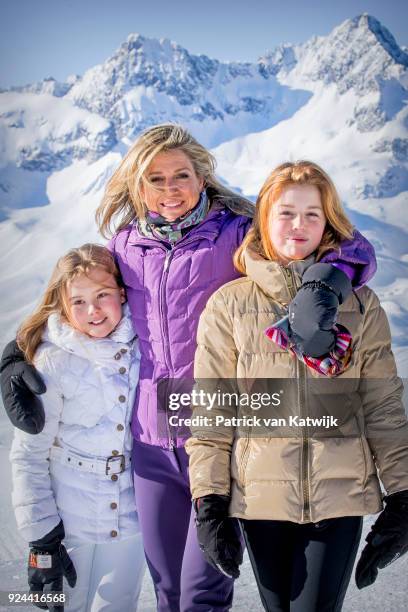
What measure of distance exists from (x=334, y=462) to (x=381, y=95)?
95.2 metres

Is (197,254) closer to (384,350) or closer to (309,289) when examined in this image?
(309,289)

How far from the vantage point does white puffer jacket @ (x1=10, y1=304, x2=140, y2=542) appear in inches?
63.3

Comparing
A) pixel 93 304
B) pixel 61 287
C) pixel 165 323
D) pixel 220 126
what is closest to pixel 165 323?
pixel 165 323

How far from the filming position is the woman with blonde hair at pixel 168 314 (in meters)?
1.51

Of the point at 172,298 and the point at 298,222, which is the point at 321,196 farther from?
the point at 172,298

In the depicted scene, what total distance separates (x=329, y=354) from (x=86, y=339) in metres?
0.80

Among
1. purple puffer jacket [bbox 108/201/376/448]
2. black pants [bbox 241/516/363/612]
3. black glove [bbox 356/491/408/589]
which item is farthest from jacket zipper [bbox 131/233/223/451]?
black glove [bbox 356/491/408/589]

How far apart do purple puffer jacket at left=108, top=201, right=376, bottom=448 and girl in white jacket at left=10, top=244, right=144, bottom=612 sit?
3.4 inches

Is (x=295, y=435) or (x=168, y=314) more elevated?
(x=168, y=314)

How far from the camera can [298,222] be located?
1.36m

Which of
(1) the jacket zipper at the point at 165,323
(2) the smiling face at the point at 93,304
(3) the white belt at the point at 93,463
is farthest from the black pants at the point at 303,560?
(2) the smiling face at the point at 93,304

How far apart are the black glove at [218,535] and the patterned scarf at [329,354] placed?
1.31ft

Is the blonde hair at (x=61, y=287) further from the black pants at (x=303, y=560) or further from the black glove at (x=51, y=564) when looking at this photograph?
the black pants at (x=303, y=560)

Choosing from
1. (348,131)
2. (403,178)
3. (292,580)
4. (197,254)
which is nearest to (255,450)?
(292,580)
